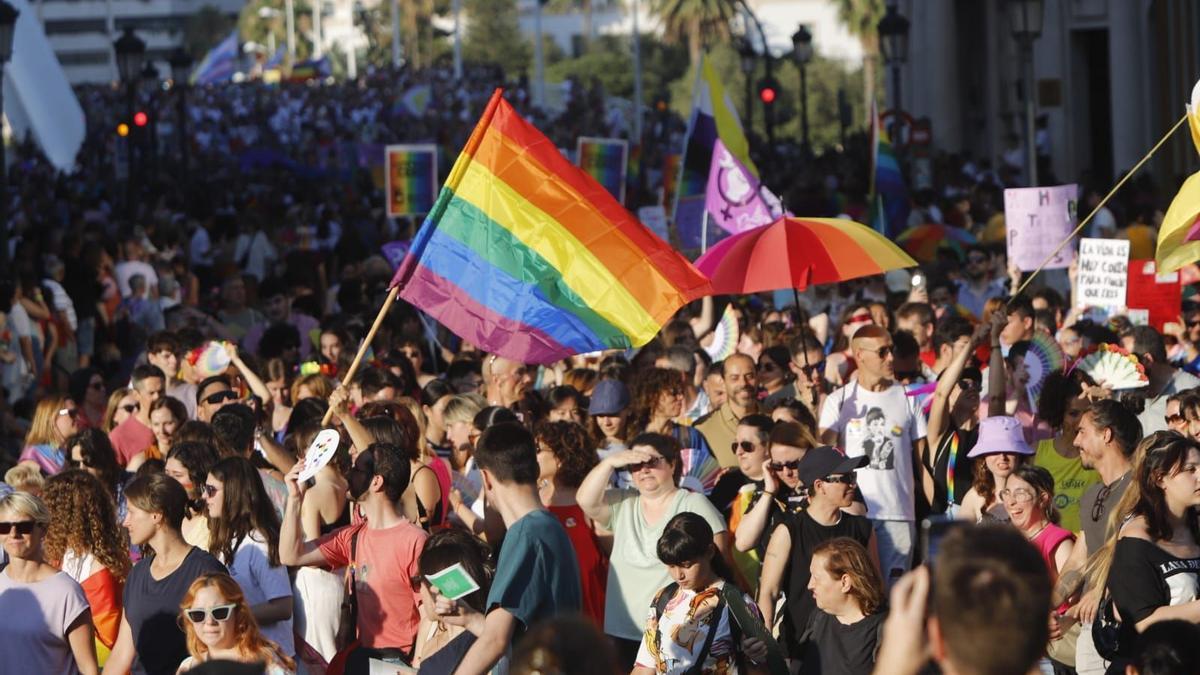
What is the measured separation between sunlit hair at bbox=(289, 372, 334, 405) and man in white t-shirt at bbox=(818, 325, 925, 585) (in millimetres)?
2654

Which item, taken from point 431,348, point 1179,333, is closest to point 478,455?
point 1179,333

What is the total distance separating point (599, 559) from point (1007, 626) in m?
4.53

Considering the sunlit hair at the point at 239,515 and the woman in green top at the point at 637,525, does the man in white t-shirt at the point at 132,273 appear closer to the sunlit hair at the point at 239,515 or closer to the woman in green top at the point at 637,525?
the sunlit hair at the point at 239,515

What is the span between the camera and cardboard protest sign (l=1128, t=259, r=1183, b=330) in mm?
12641

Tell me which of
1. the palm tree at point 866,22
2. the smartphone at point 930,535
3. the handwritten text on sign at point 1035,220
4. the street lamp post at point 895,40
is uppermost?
the palm tree at point 866,22

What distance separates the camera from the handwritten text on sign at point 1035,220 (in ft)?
42.6

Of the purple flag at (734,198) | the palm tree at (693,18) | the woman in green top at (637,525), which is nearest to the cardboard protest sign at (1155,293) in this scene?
the purple flag at (734,198)

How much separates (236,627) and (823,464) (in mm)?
2255

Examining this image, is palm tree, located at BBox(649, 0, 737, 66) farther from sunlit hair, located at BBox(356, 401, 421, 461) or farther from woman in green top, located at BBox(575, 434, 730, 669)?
woman in green top, located at BBox(575, 434, 730, 669)

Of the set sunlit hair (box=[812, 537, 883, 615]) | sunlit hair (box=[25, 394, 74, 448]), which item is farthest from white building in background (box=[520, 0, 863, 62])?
sunlit hair (box=[812, 537, 883, 615])

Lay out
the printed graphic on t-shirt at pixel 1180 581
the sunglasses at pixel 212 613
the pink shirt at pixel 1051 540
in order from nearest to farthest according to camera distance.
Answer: the printed graphic on t-shirt at pixel 1180 581 → the sunglasses at pixel 212 613 → the pink shirt at pixel 1051 540

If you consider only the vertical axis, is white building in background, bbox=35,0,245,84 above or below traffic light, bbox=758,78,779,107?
above

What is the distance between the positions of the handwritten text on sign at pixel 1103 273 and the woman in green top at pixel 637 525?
5139 millimetres

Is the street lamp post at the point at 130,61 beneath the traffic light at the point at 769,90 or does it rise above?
above
